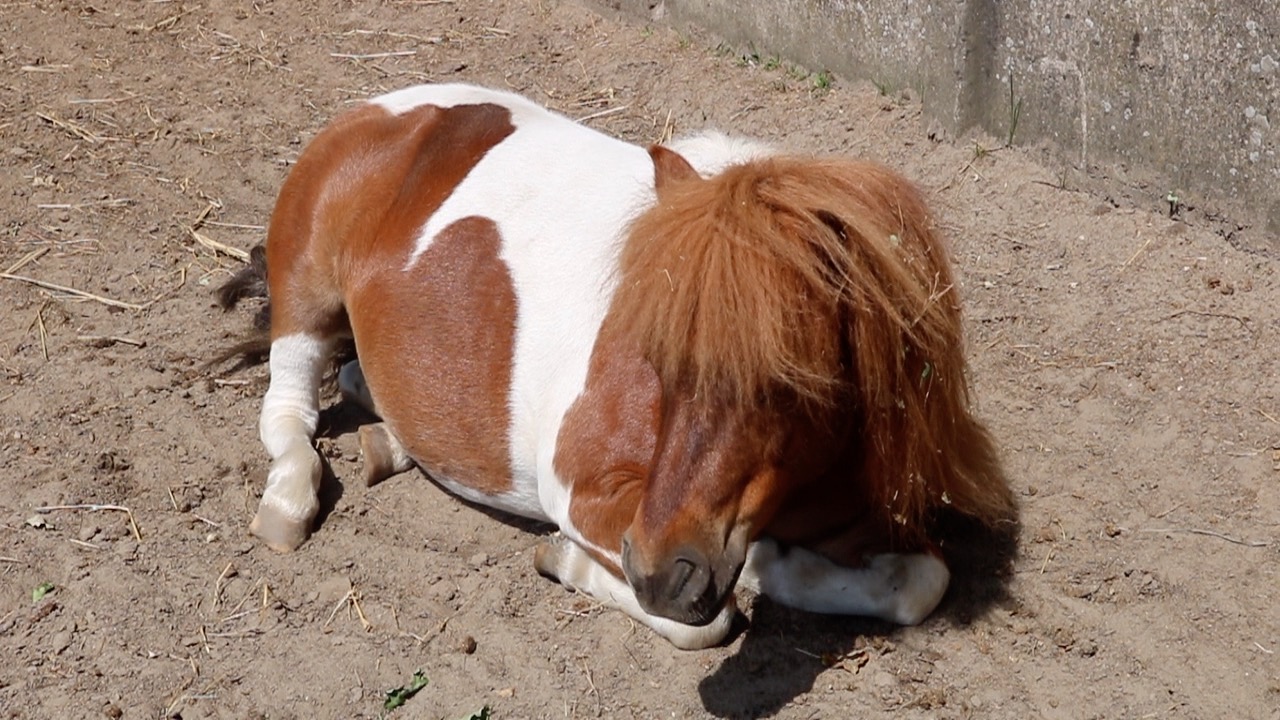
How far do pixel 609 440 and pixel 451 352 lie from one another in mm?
743

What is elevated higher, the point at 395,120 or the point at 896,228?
the point at 896,228

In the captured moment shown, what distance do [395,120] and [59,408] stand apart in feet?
4.78

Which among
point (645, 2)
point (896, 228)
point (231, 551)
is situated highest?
point (896, 228)

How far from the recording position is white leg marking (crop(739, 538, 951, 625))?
3.54 meters

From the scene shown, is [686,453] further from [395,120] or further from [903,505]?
[395,120]

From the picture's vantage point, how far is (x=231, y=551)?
412 centimetres

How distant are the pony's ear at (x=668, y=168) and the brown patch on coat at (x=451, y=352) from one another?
2.45 ft

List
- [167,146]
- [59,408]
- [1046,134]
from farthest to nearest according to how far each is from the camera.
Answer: [167,146], [1046,134], [59,408]

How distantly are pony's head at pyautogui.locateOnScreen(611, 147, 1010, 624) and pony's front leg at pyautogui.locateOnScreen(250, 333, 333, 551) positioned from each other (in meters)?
1.48

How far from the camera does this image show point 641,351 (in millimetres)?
3107

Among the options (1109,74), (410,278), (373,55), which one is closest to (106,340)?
(410,278)

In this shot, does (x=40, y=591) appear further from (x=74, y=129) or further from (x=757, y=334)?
(x=74, y=129)

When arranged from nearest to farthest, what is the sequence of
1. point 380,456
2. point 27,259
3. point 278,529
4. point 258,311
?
point 278,529 < point 380,456 < point 258,311 < point 27,259

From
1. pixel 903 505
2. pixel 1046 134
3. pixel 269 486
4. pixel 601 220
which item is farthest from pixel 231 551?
pixel 1046 134
